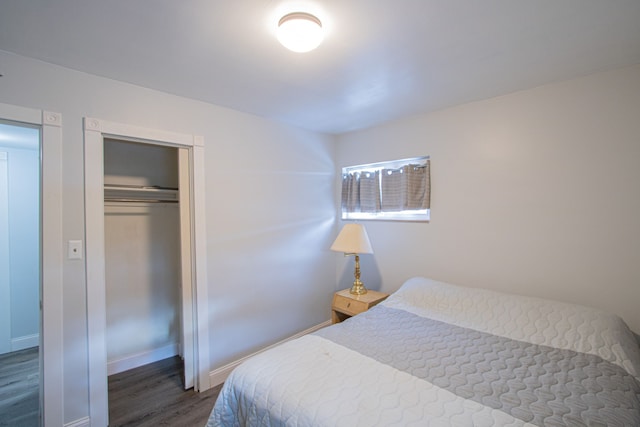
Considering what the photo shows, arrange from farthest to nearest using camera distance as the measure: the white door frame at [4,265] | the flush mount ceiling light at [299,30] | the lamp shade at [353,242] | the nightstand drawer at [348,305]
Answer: the white door frame at [4,265] → the lamp shade at [353,242] → the nightstand drawer at [348,305] → the flush mount ceiling light at [299,30]

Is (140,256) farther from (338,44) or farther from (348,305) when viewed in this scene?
(338,44)

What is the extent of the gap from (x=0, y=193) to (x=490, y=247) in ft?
16.0

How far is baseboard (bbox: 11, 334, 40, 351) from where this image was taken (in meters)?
2.97

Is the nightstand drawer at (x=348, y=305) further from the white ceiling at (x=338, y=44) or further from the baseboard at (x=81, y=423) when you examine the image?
the baseboard at (x=81, y=423)

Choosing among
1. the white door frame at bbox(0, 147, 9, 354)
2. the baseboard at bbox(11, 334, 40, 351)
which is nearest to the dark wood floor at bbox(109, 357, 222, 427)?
the baseboard at bbox(11, 334, 40, 351)

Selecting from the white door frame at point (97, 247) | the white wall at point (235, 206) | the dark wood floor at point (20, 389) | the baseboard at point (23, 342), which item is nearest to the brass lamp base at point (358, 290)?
the white wall at point (235, 206)

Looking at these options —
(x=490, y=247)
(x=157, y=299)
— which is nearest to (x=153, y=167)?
(x=157, y=299)

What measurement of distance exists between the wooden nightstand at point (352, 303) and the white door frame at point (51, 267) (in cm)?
205

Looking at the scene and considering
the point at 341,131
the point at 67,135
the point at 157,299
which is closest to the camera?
the point at 67,135

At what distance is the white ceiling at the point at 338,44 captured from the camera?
1.25 meters

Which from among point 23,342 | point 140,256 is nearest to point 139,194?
point 140,256

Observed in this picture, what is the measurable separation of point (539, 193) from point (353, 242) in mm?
1520

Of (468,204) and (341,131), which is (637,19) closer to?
(468,204)

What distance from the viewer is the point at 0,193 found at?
2.97 metres
